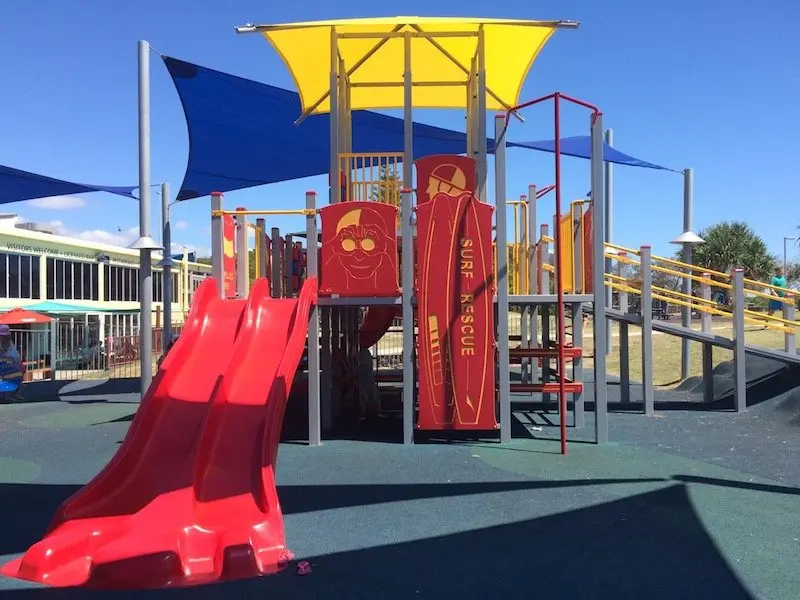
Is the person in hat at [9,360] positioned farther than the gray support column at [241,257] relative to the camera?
Yes

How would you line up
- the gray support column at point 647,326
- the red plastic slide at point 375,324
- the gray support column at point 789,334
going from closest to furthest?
the gray support column at point 647,326 → the gray support column at point 789,334 → the red plastic slide at point 375,324

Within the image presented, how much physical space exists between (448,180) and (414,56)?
3.52 metres

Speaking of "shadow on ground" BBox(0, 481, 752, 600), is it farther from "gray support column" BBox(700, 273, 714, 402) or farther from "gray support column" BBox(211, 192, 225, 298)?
"gray support column" BBox(700, 273, 714, 402)

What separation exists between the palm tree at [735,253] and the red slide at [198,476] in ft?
130

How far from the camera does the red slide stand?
14.1ft

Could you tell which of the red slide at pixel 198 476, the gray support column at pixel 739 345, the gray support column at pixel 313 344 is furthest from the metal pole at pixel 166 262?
the gray support column at pixel 739 345

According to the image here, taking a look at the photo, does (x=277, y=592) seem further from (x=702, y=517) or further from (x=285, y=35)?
(x=285, y=35)

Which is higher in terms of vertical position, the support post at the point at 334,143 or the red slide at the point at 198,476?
the support post at the point at 334,143

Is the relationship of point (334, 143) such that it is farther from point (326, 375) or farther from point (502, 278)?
point (326, 375)

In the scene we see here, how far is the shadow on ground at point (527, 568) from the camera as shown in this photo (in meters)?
3.90

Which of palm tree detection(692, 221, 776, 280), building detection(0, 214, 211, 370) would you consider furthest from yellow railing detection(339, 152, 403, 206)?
palm tree detection(692, 221, 776, 280)

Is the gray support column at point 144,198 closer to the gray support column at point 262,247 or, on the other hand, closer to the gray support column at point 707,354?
the gray support column at point 262,247

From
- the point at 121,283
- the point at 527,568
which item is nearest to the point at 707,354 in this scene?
the point at 527,568

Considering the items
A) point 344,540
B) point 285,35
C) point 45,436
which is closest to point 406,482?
point 344,540
